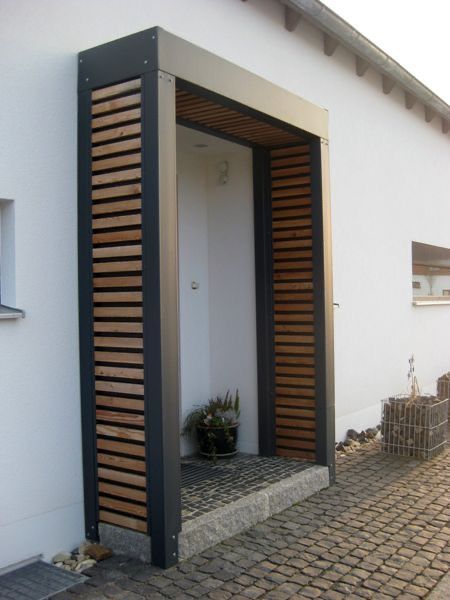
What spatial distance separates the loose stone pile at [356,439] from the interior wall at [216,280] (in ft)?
4.29

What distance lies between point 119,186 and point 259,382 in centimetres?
266

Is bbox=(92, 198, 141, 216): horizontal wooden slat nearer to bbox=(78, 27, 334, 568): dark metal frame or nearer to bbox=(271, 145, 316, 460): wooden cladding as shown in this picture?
bbox=(78, 27, 334, 568): dark metal frame

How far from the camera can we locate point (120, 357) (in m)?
4.09

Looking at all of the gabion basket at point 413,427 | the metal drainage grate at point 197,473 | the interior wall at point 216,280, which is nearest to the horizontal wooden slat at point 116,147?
the interior wall at point 216,280

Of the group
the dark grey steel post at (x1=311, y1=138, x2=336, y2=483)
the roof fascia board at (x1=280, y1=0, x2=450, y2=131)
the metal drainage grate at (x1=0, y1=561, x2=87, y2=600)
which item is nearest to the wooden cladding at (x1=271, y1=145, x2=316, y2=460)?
the dark grey steel post at (x1=311, y1=138, x2=336, y2=483)

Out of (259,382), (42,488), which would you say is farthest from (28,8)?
(259,382)

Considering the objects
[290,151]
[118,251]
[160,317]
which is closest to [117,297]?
[118,251]

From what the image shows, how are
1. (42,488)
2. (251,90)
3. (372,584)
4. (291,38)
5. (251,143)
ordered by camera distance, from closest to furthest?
(372,584)
(42,488)
(251,90)
(251,143)
(291,38)

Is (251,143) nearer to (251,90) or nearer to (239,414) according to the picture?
(251,90)

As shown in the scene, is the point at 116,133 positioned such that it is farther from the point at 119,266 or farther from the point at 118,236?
the point at 119,266

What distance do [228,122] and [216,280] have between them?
1.69 meters

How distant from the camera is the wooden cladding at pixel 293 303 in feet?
18.9

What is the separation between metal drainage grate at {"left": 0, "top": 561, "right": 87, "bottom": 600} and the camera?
3461 millimetres

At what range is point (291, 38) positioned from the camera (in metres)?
6.50
